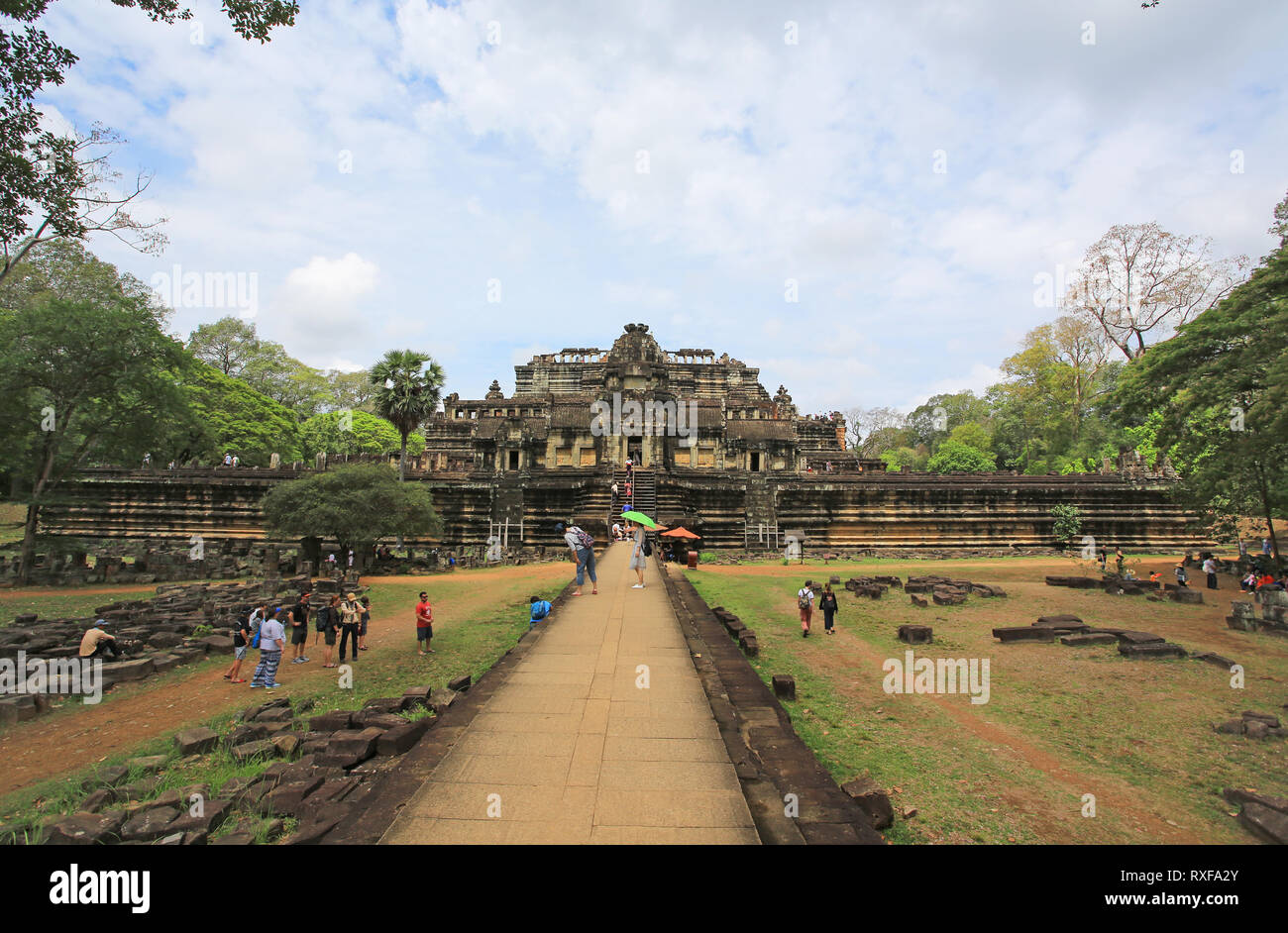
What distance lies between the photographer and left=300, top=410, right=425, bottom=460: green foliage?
49.7m

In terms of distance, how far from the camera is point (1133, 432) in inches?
1734

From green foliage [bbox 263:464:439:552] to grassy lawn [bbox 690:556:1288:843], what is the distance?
15127 mm

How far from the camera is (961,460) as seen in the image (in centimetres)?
5806

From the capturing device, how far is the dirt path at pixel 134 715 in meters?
7.65

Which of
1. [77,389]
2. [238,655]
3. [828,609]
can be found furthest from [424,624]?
[77,389]

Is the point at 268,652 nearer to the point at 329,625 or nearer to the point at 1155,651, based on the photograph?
the point at 329,625

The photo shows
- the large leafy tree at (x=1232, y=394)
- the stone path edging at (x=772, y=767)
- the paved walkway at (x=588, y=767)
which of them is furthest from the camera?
the large leafy tree at (x=1232, y=394)

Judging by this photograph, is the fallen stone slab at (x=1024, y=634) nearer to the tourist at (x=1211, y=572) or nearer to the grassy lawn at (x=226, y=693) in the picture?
the grassy lawn at (x=226, y=693)

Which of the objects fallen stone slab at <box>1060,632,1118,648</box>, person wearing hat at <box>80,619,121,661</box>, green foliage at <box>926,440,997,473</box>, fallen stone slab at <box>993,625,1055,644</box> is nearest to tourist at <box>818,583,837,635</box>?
fallen stone slab at <box>993,625,1055,644</box>

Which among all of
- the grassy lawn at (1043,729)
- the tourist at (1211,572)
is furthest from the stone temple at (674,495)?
the grassy lawn at (1043,729)

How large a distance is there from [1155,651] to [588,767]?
12.7 meters

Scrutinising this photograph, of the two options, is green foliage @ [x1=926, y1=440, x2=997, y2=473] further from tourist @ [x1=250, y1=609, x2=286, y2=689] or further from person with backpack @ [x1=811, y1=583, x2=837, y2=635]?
tourist @ [x1=250, y1=609, x2=286, y2=689]

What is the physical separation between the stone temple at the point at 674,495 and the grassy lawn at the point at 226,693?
12.2 meters
